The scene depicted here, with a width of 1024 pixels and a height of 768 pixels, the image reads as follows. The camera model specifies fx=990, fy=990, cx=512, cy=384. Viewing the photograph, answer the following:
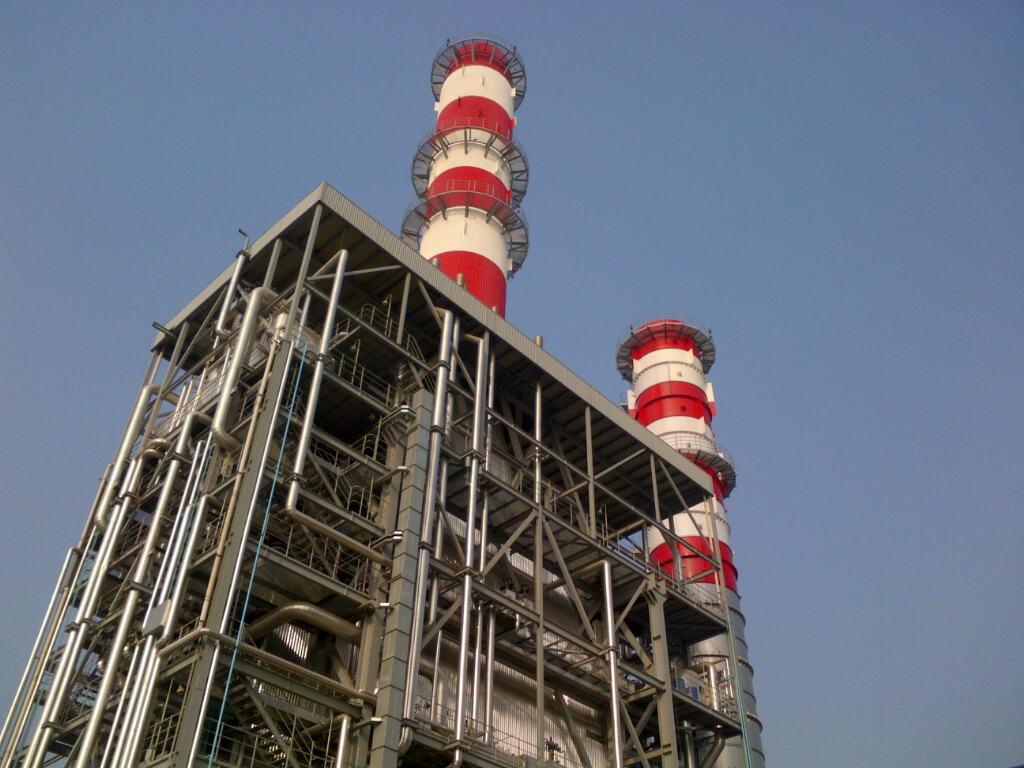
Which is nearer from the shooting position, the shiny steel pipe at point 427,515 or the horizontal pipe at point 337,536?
the shiny steel pipe at point 427,515

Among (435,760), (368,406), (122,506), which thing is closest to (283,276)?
(368,406)

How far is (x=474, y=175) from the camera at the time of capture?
44.2 meters

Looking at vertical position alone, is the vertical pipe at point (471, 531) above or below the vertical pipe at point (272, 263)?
below

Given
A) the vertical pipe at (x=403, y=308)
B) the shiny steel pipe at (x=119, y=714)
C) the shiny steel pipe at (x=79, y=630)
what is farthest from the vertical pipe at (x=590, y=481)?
the shiny steel pipe at (x=119, y=714)

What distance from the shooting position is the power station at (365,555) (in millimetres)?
21688

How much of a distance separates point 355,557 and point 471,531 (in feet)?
10.9

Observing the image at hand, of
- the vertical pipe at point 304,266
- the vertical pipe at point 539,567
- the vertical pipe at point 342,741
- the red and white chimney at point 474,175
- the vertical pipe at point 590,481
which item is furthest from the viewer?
the red and white chimney at point 474,175

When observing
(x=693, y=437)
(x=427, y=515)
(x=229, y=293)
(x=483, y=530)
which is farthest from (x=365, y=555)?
(x=693, y=437)

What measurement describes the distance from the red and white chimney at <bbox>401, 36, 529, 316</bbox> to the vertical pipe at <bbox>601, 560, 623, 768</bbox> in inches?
492

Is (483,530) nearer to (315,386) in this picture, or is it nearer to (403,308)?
(315,386)

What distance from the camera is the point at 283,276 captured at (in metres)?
30.4

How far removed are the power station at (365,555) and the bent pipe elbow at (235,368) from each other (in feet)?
0.26

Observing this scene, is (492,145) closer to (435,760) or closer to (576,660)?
(576,660)

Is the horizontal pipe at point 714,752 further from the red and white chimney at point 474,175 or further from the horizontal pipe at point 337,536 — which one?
the red and white chimney at point 474,175
